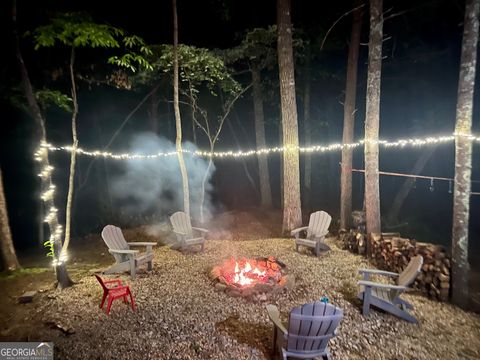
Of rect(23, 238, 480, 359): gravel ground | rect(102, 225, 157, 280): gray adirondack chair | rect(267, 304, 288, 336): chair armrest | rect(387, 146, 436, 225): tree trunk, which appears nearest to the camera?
rect(267, 304, 288, 336): chair armrest

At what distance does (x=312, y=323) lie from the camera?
9.37 feet

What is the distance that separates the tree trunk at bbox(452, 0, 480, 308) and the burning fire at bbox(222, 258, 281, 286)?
2.98 metres

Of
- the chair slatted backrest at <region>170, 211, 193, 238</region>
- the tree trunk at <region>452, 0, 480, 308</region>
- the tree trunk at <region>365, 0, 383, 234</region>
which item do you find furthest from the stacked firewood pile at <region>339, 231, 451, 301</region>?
the chair slatted backrest at <region>170, 211, 193, 238</region>

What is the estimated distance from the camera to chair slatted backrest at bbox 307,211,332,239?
22.0 ft

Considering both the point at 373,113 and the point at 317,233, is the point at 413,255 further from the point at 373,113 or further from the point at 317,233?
the point at 373,113

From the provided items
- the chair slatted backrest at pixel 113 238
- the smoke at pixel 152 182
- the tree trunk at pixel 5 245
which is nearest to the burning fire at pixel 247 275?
the chair slatted backrest at pixel 113 238

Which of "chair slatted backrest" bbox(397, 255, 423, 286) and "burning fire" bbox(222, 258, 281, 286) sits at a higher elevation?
"chair slatted backrest" bbox(397, 255, 423, 286)

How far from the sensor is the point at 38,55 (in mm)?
6469

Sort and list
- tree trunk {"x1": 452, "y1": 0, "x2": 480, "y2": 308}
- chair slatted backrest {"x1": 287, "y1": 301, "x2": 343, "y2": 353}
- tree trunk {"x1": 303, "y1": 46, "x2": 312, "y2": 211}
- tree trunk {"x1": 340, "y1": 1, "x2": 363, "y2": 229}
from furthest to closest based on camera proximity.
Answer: tree trunk {"x1": 303, "y1": 46, "x2": 312, "y2": 211} < tree trunk {"x1": 340, "y1": 1, "x2": 363, "y2": 229} < tree trunk {"x1": 452, "y1": 0, "x2": 480, "y2": 308} < chair slatted backrest {"x1": 287, "y1": 301, "x2": 343, "y2": 353}

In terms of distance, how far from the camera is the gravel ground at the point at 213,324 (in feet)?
10.9

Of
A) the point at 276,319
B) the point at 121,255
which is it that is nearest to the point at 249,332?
the point at 276,319

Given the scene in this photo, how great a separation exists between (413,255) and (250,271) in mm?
3073

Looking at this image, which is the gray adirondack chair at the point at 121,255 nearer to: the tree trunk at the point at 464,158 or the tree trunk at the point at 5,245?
the tree trunk at the point at 5,245

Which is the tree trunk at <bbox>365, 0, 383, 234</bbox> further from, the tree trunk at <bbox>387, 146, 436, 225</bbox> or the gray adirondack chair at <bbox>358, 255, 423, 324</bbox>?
the tree trunk at <bbox>387, 146, 436, 225</bbox>
